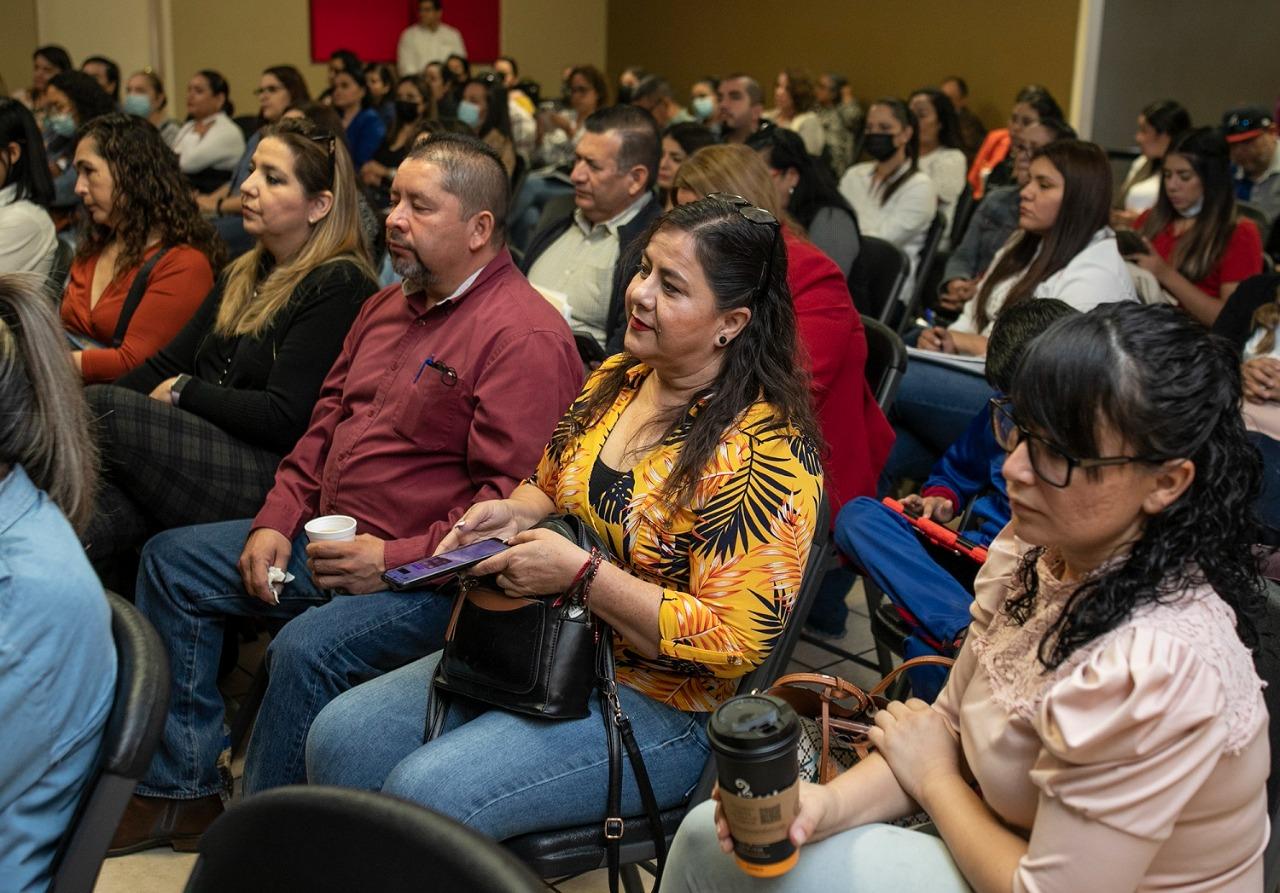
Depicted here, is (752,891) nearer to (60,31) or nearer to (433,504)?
(433,504)

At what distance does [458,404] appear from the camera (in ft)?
7.53

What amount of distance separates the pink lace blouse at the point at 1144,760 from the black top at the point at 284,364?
181 centimetres

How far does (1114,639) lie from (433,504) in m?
1.39

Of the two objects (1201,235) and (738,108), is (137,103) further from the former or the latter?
(1201,235)

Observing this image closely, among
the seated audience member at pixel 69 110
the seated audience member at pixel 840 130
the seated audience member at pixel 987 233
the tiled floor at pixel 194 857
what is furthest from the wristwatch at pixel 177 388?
the seated audience member at pixel 840 130

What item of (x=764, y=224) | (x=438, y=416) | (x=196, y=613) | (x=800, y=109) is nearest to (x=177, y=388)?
(x=196, y=613)

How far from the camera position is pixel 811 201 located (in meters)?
4.25

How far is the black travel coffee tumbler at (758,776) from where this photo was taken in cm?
117

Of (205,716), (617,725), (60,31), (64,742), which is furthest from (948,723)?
(60,31)

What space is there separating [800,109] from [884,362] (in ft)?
25.0

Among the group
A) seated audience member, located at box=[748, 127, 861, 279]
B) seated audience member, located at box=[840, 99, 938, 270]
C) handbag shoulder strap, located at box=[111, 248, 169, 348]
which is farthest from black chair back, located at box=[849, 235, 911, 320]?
handbag shoulder strap, located at box=[111, 248, 169, 348]

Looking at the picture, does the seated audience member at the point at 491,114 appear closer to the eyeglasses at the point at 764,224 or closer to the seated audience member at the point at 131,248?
the seated audience member at the point at 131,248

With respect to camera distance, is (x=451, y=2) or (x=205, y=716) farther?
(x=451, y=2)

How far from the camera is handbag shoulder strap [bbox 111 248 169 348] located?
10.7 feet
